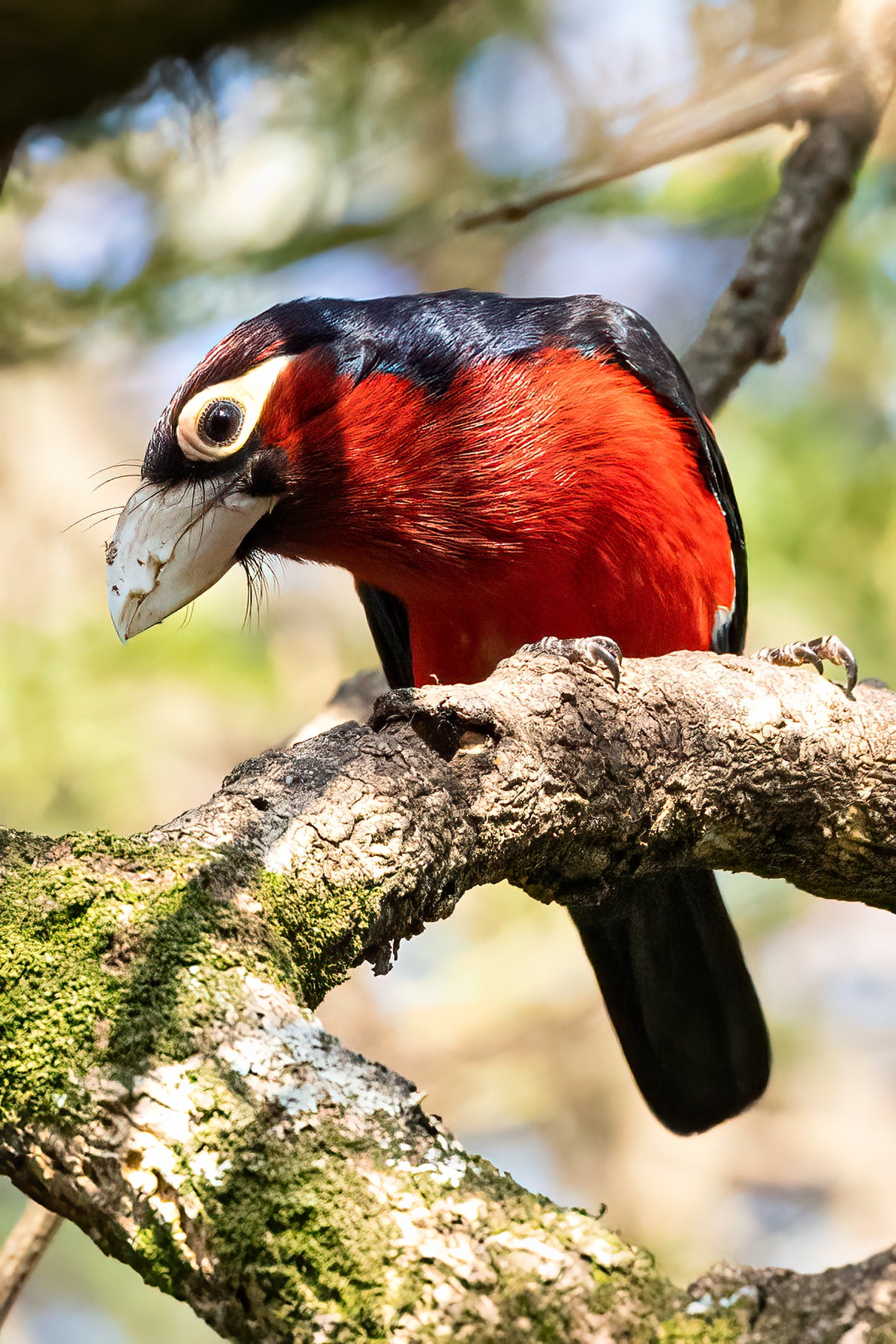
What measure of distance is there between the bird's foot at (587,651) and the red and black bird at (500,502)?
716 millimetres

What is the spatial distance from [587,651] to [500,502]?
0.89m

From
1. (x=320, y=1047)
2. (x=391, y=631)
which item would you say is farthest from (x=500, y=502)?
(x=320, y=1047)

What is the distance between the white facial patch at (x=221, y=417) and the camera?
Result: 3006 mm

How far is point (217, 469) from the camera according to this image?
305cm

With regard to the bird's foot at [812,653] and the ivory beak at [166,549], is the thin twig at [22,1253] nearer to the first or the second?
the ivory beak at [166,549]

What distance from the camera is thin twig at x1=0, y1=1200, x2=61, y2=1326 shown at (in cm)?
282

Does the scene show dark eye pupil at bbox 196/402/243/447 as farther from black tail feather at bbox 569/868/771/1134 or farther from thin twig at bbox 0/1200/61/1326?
thin twig at bbox 0/1200/61/1326

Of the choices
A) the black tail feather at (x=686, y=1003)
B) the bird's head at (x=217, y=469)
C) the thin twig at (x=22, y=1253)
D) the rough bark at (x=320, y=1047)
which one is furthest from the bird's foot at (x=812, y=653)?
the thin twig at (x=22, y=1253)

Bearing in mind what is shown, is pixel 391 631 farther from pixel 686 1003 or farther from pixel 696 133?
pixel 696 133

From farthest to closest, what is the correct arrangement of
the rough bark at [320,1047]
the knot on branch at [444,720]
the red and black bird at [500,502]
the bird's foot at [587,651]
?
the red and black bird at [500,502], the bird's foot at [587,651], the knot on branch at [444,720], the rough bark at [320,1047]

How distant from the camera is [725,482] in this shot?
395 cm

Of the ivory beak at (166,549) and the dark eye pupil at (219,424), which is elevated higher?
the dark eye pupil at (219,424)

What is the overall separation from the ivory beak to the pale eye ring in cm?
12

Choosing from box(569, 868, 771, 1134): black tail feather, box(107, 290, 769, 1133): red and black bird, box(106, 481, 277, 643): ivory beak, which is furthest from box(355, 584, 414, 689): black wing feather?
box(569, 868, 771, 1134): black tail feather
